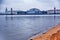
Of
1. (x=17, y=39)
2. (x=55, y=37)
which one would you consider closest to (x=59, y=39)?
(x=55, y=37)

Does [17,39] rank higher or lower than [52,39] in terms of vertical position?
lower

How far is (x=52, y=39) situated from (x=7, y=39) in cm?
571

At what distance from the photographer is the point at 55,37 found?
13.2 feet

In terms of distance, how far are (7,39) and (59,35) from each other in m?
5.63

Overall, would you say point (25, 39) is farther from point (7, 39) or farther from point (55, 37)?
point (55, 37)

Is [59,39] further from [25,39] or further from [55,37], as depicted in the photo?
[25,39]

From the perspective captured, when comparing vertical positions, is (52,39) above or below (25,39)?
above

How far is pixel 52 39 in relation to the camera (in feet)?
13.1

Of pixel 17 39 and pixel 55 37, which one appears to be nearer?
pixel 55 37

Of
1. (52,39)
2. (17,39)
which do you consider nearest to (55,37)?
(52,39)

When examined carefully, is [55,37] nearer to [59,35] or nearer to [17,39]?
[59,35]

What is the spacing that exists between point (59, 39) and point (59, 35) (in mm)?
253

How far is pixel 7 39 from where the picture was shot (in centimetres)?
945

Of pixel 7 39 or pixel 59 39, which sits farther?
pixel 7 39
